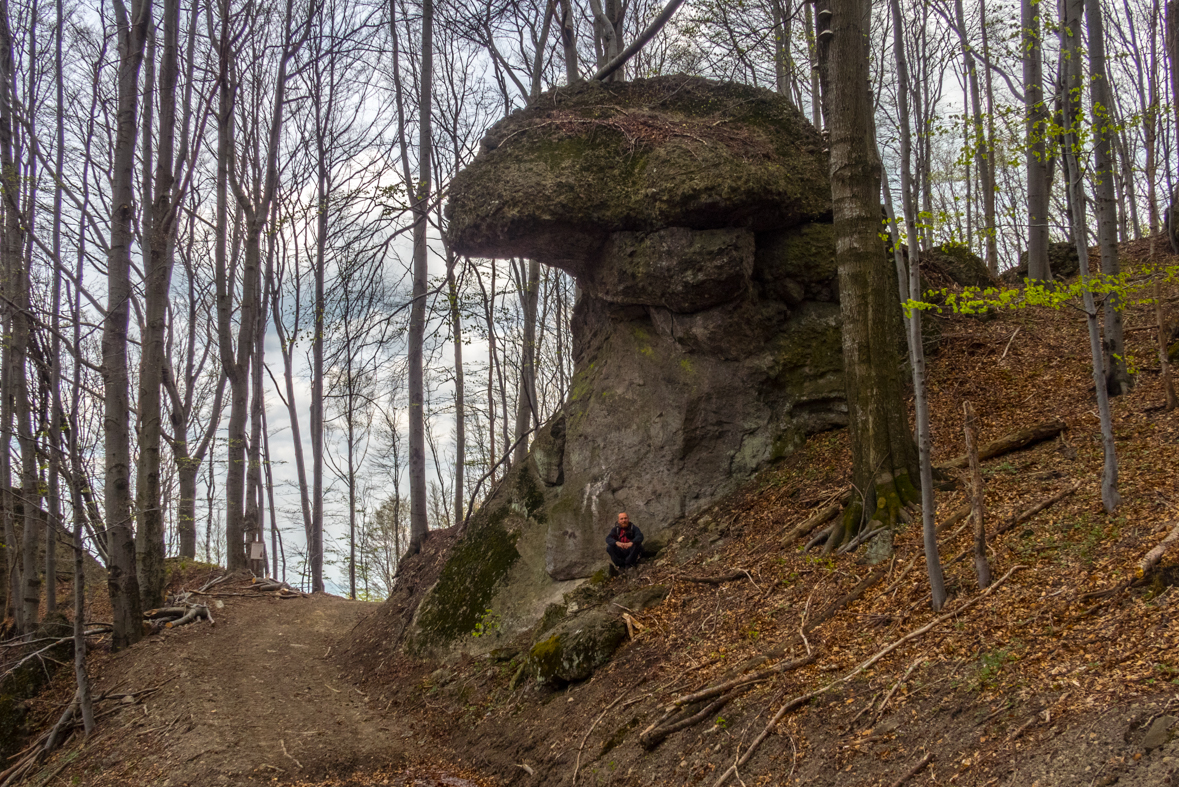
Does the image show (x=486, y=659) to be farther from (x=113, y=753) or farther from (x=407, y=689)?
(x=113, y=753)

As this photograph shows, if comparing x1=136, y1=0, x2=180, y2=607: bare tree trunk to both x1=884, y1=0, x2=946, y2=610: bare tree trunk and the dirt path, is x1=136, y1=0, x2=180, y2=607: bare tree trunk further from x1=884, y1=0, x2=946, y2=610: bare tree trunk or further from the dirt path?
x1=884, y1=0, x2=946, y2=610: bare tree trunk

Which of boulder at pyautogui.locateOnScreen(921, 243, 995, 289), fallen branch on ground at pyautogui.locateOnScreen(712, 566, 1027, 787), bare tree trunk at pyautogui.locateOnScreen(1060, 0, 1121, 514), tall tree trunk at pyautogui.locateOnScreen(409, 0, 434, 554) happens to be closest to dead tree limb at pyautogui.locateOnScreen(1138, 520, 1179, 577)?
fallen branch on ground at pyautogui.locateOnScreen(712, 566, 1027, 787)

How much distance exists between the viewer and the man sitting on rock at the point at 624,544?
8.44m

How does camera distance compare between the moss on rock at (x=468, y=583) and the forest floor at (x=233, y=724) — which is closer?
the forest floor at (x=233, y=724)

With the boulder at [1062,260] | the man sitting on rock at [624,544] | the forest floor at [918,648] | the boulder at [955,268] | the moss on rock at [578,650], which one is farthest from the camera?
the boulder at [1062,260]

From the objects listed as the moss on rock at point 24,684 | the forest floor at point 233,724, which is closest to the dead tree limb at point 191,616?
the forest floor at point 233,724

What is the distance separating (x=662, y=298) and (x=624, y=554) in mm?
3428

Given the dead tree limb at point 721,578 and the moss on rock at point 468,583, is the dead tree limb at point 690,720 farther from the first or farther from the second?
the moss on rock at point 468,583

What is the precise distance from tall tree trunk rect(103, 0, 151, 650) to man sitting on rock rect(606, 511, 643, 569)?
610 cm

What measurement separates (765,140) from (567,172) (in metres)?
2.90

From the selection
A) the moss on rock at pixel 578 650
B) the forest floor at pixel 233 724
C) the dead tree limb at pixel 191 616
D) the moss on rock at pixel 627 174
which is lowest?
the forest floor at pixel 233 724

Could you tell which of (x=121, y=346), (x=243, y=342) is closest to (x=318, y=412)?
(x=243, y=342)

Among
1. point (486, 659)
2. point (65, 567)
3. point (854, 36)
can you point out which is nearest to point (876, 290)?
point (854, 36)

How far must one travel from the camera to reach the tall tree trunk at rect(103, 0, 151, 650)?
9266 millimetres
